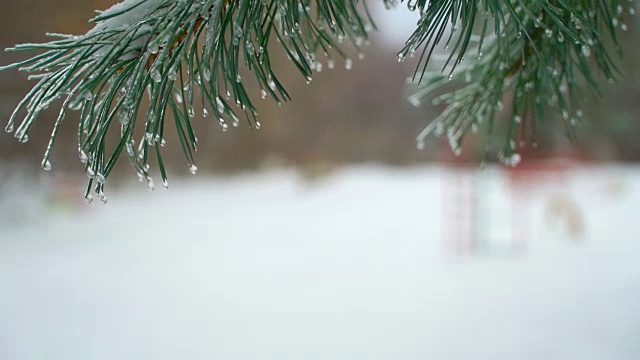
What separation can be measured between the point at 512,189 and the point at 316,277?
1.16 metres

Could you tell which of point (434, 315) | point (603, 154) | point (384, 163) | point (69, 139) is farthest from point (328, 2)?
point (384, 163)

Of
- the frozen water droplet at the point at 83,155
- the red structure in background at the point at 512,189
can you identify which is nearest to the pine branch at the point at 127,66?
the frozen water droplet at the point at 83,155

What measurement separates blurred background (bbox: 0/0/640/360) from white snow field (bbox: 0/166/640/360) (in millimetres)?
10

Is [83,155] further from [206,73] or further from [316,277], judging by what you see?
[316,277]

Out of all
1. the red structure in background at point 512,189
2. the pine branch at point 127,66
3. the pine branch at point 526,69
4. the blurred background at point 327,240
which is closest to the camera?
the pine branch at point 127,66

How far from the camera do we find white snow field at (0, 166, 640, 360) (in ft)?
8.50

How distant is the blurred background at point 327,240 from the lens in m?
2.55

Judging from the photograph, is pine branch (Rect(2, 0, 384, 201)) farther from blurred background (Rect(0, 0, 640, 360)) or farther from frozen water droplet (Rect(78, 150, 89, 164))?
blurred background (Rect(0, 0, 640, 360))

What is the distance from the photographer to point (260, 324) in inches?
109

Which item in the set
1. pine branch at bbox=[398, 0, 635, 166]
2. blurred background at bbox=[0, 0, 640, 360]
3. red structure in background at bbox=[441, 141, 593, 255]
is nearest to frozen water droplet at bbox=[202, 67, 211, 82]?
pine branch at bbox=[398, 0, 635, 166]

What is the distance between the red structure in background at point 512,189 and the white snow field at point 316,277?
0.12 feet

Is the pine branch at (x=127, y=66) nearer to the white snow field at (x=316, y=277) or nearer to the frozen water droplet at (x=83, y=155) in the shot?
the frozen water droplet at (x=83, y=155)

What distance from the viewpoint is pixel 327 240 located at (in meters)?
3.66

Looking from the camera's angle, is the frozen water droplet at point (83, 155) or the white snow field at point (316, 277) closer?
the frozen water droplet at point (83, 155)
